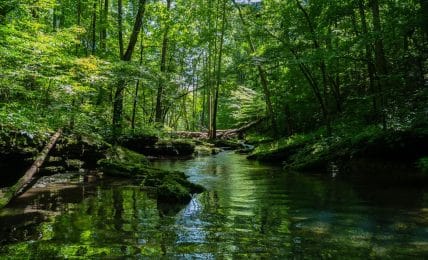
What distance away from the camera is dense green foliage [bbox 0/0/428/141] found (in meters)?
9.60

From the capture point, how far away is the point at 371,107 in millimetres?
15508

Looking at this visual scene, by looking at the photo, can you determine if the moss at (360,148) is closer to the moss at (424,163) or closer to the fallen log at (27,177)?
the moss at (424,163)

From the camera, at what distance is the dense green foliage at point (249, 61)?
9.60 metres

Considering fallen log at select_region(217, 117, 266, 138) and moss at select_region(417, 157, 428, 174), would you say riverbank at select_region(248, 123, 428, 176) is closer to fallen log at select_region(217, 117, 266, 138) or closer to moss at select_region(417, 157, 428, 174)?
moss at select_region(417, 157, 428, 174)

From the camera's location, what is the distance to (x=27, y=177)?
28.3 ft

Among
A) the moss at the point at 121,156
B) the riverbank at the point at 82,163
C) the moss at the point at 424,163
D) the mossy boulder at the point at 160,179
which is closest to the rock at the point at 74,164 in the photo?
the riverbank at the point at 82,163

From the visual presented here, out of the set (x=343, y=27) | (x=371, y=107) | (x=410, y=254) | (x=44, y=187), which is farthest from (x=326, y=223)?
(x=343, y=27)

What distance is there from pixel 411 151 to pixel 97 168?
10025mm

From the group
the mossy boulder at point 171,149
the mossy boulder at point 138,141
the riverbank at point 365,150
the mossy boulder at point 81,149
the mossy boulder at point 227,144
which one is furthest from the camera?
the mossy boulder at point 227,144

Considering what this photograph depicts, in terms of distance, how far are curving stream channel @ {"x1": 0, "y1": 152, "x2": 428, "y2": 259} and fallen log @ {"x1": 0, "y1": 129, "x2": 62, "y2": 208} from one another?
22cm

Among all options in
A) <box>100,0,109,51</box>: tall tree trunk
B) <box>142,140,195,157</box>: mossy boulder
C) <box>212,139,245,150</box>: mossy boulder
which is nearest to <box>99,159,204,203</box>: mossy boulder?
<box>142,140,195,157</box>: mossy boulder

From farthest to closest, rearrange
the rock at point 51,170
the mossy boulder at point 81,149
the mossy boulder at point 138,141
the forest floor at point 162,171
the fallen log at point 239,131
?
the fallen log at point 239,131, the mossy boulder at point 138,141, the mossy boulder at point 81,149, the rock at point 51,170, the forest floor at point 162,171

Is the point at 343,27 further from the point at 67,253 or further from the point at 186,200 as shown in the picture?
the point at 67,253

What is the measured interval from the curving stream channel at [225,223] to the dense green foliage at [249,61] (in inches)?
84.2
